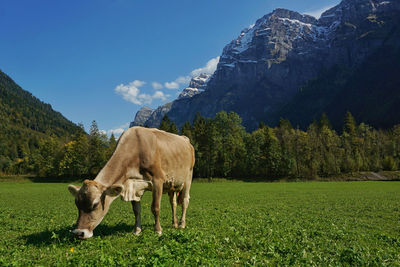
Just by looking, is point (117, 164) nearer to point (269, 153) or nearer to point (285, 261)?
point (285, 261)

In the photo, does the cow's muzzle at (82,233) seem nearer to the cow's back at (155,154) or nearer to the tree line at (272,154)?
the cow's back at (155,154)

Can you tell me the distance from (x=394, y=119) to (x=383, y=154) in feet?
378

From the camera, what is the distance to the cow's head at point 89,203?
6852 mm

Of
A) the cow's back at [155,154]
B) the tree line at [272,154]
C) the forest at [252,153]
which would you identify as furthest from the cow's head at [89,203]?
the forest at [252,153]

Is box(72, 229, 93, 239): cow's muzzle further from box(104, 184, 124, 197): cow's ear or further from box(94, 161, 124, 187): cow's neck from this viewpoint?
box(94, 161, 124, 187): cow's neck

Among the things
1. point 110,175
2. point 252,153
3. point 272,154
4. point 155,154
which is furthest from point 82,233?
point 252,153

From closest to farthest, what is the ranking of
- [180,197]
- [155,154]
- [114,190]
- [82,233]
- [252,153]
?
1. [82,233]
2. [114,190]
3. [155,154]
4. [180,197]
5. [252,153]

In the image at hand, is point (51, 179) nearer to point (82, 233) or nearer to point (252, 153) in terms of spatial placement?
point (252, 153)

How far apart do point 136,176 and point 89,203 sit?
174cm

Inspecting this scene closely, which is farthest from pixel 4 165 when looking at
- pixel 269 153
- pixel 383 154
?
pixel 383 154

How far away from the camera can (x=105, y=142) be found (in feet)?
306

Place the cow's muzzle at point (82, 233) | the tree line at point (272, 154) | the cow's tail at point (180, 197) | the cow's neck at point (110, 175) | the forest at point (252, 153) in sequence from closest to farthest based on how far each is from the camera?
the cow's muzzle at point (82, 233), the cow's neck at point (110, 175), the cow's tail at point (180, 197), the tree line at point (272, 154), the forest at point (252, 153)

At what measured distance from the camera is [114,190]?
23.8 ft

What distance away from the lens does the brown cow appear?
6.96 m
